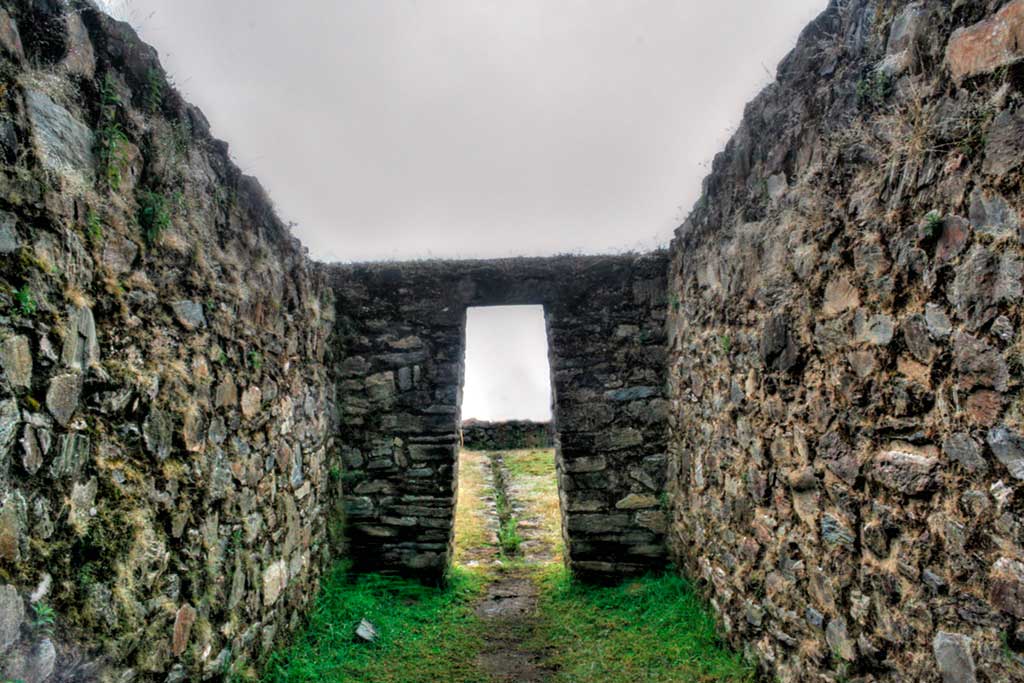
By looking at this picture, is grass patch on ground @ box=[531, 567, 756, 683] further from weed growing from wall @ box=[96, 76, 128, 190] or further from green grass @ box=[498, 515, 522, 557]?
weed growing from wall @ box=[96, 76, 128, 190]

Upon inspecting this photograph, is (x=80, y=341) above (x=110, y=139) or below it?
below

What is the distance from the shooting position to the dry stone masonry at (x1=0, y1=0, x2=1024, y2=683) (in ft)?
5.49

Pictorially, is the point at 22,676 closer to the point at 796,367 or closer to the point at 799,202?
the point at 796,367

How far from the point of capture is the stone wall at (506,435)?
13148 mm

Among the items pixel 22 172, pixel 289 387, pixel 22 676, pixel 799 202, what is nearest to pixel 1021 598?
pixel 799 202

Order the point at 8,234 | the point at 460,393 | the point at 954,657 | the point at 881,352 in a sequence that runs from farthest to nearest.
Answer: the point at 460,393 < the point at 881,352 < the point at 954,657 < the point at 8,234

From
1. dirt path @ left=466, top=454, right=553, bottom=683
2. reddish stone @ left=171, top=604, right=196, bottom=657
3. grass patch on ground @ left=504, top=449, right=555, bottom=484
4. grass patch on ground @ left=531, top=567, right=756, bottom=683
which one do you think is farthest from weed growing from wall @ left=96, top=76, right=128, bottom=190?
grass patch on ground @ left=504, top=449, right=555, bottom=484

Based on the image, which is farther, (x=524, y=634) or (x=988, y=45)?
(x=524, y=634)

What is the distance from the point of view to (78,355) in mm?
1960

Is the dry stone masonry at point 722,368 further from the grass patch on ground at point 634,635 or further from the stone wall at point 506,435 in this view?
the stone wall at point 506,435

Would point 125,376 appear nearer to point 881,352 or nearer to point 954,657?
point 881,352

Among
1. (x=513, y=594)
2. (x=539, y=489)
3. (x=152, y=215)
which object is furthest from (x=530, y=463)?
(x=152, y=215)

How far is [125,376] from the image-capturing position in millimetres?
2229

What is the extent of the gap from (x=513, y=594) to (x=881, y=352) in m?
3.96
